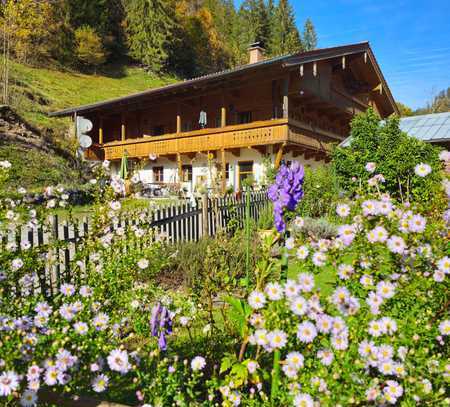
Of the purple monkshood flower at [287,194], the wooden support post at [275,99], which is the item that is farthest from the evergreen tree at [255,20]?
the purple monkshood flower at [287,194]

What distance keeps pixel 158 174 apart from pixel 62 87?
18.2 m

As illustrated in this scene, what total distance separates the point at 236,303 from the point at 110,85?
42559 mm

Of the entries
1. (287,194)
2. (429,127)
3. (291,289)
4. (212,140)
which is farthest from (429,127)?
(291,289)

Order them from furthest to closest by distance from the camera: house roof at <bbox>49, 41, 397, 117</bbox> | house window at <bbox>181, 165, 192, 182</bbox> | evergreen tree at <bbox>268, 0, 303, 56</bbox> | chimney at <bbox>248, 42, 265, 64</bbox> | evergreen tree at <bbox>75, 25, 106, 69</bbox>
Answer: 1. evergreen tree at <bbox>268, 0, 303, 56</bbox>
2. evergreen tree at <bbox>75, 25, 106, 69</bbox>
3. chimney at <bbox>248, 42, 265, 64</bbox>
4. house window at <bbox>181, 165, 192, 182</bbox>
5. house roof at <bbox>49, 41, 397, 117</bbox>

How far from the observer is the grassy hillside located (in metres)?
24.3

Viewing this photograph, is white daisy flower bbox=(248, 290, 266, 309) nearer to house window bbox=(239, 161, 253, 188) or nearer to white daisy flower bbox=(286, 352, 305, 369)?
white daisy flower bbox=(286, 352, 305, 369)

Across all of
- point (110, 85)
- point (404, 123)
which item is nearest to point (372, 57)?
point (404, 123)

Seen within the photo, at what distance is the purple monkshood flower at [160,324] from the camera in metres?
1.74

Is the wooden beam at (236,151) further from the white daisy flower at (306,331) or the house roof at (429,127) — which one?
the white daisy flower at (306,331)

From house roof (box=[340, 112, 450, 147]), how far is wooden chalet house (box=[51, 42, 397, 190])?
3.40 m

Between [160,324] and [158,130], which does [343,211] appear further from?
[158,130]

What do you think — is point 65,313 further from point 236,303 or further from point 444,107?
point 444,107

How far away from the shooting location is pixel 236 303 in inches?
77.0

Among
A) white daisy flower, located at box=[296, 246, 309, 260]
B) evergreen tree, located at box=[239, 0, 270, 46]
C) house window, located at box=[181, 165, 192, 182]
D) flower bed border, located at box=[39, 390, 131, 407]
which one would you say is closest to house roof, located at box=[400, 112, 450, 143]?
house window, located at box=[181, 165, 192, 182]
